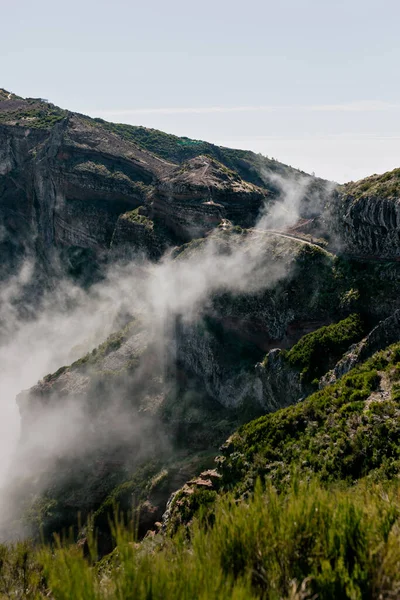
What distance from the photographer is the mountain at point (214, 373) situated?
41.1 feet

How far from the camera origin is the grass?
9.96m

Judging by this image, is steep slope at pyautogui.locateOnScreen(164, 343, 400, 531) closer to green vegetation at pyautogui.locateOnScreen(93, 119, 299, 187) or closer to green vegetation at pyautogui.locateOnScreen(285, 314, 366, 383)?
green vegetation at pyautogui.locateOnScreen(285, 314, 366, 383)

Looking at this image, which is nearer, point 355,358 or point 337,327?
point 355,358

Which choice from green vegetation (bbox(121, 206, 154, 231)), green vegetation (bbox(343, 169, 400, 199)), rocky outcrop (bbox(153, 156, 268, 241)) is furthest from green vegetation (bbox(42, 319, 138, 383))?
Result: green vegetation (bbox(343, 169, 400, 199))

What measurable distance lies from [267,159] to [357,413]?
162m

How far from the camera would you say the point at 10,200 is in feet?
444

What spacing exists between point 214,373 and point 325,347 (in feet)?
61.8

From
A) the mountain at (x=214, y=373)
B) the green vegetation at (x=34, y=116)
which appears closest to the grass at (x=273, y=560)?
the mountain at (x=214, y=373)

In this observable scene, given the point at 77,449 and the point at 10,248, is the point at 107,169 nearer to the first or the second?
the point at 10,248

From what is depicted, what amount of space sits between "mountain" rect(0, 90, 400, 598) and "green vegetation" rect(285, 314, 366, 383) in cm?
19

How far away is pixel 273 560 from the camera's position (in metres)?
11.0

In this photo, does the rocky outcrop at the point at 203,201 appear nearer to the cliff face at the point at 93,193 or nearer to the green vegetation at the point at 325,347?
the cliff face at the point at 93,193

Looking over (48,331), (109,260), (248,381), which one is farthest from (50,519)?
(48,331)

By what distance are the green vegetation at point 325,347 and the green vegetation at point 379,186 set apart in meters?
12.6
